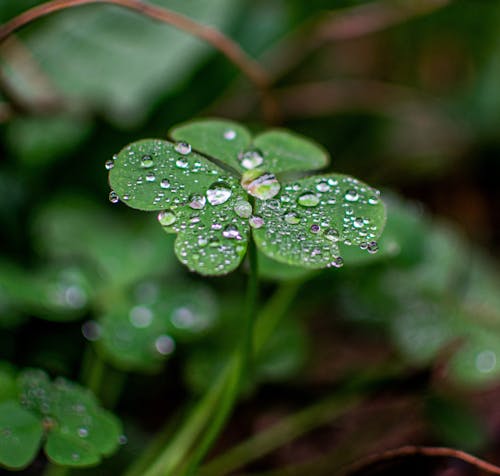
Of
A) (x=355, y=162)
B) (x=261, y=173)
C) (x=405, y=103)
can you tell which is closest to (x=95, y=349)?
(x=261, y=173)

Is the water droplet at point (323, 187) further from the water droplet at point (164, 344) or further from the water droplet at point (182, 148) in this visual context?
the water droplet at point (164, 344)

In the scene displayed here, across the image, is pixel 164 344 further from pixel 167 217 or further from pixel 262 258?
pixel 167 217

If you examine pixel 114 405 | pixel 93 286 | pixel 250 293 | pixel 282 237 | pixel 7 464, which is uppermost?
pixel 282 237

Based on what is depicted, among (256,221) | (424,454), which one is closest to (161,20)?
(256,221)

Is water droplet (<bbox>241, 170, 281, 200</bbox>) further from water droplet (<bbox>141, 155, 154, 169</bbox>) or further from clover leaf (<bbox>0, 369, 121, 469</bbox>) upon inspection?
clover leaf (<bbox>0, 369, 121, 469</bbox>)

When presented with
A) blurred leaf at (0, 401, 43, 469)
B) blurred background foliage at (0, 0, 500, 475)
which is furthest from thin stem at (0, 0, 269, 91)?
blurred leaf at (0, 401, 43, 469)

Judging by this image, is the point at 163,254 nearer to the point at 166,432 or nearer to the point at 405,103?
the point at 166,432
